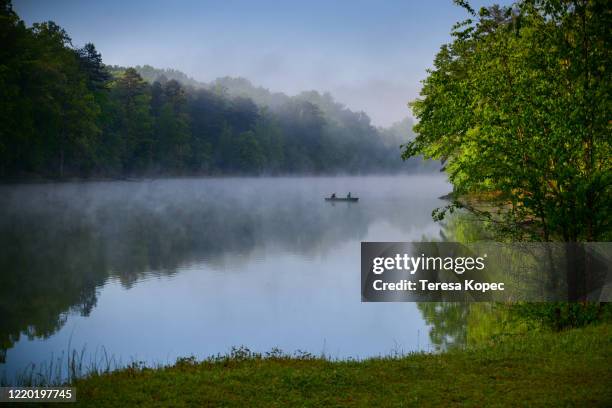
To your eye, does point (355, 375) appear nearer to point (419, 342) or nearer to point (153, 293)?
point (419, 342)

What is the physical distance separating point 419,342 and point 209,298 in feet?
32.8

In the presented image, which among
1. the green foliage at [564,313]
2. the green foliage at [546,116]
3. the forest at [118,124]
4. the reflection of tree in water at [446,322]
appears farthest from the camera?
the forest at [118,124]

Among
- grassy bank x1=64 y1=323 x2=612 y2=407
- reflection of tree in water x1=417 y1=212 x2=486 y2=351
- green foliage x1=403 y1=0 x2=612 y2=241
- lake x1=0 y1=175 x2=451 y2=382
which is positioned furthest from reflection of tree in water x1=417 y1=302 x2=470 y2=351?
grassy bank x1=64 y1=323 x2=612 y2=407

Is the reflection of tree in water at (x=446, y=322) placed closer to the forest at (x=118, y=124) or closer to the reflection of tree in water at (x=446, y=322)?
the reflection of tree in water at (x=446, y=322)

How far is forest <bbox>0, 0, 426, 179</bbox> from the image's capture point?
73625 mm

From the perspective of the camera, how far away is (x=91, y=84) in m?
98.4

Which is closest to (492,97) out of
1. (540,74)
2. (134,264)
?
(540,74)

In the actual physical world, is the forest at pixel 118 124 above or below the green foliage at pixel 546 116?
above

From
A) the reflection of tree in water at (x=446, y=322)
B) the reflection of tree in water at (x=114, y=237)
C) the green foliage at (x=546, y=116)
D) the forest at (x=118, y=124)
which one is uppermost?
the forest at (x=118, y=124)

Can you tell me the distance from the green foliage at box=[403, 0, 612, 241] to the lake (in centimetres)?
588

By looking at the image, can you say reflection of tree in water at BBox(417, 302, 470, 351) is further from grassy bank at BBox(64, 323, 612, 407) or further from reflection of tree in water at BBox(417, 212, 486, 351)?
grassy bank at BBox(64, 323, 612, 407)

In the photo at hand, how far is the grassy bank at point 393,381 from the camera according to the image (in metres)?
8.92

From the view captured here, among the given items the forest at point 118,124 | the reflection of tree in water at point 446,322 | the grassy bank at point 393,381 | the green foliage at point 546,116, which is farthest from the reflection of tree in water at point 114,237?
the green foliage at point 546,116

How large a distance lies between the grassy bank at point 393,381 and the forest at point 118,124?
6397 centimetres
